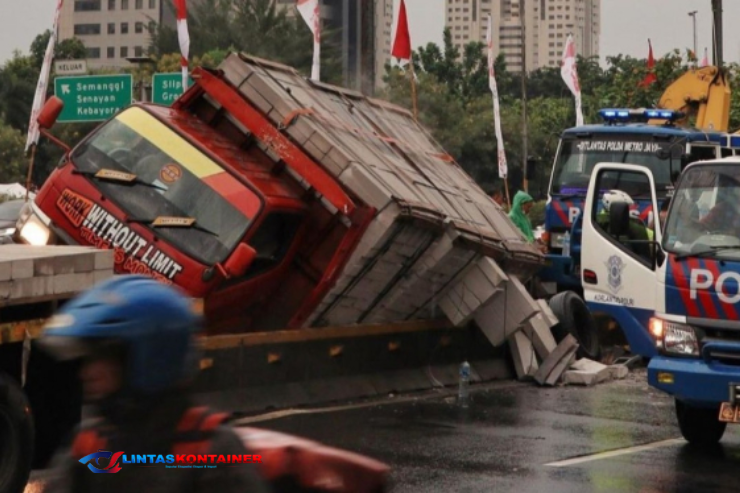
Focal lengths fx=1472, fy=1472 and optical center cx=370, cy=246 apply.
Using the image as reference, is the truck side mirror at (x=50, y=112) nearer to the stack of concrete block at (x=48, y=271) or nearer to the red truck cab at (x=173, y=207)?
the red truck cab at (x=173, y=207)

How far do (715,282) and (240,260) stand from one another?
11.9 ft

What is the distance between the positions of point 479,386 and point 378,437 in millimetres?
3935

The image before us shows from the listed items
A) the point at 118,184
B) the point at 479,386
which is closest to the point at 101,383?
the point at 118,184

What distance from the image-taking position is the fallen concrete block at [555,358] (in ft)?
50.5

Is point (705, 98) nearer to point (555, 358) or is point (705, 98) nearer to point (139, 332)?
point (555, 358)

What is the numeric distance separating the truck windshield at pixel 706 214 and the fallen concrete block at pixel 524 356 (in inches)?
175

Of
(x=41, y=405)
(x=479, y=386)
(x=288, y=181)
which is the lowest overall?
(x=479, y=386)

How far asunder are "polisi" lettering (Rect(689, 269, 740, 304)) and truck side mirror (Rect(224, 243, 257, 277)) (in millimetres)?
3384

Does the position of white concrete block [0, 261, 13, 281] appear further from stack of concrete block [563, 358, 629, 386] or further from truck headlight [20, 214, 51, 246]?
stack of concrete block [563, 358, 629, 386]

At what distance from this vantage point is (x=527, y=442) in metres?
11.4

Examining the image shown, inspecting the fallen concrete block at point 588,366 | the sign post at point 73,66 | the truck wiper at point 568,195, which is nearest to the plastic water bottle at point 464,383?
the fallen concrete block at point 588,366

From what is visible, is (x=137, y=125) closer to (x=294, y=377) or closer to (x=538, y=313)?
(x=294, y=377)

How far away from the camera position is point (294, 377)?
12945 millimetres

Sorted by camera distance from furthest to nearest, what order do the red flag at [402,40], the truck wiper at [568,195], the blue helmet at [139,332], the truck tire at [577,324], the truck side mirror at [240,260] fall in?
the red flag at [402,40]
the truck wiper at [568,195]
the truck tire at [577,324]
the truck side mirror at [240,260]
the blue helmet at [139,332]
